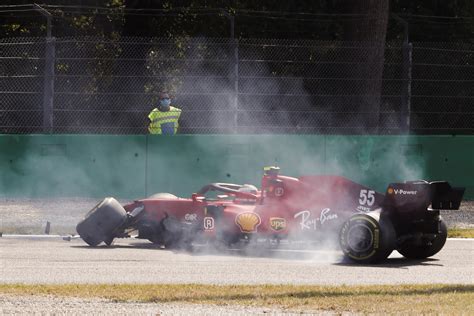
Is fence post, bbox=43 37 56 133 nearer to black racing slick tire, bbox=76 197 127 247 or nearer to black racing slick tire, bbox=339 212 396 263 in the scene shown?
black racing slick tire, bbox=76 197 127 247

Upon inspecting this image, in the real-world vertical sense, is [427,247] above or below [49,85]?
below

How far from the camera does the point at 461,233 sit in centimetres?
1670

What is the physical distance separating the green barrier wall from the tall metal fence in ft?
4.73

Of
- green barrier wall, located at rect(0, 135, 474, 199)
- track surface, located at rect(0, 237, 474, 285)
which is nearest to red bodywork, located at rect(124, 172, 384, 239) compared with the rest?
track surface, located at rect(0, 237, 474, 285)

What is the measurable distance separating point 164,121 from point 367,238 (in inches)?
377

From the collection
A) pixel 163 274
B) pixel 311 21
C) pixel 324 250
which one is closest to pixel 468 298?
pixel 163 274


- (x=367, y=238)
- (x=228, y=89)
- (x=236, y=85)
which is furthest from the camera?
(x=228, y=89)

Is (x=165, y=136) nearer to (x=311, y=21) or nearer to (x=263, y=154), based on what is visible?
(x=263, y=154)

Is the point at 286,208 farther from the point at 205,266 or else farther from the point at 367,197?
the point at 205,266

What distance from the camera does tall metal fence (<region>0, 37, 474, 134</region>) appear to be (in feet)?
71.3

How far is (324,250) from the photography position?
14.0 m

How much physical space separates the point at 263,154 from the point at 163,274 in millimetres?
8446

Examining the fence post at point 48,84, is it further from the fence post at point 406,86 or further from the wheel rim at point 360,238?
the wheel rim at point 360,238

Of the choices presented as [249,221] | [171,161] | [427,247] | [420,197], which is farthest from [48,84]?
[420,197]
